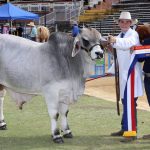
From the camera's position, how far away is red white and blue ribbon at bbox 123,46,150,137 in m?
7.59

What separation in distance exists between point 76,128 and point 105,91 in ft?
19.3

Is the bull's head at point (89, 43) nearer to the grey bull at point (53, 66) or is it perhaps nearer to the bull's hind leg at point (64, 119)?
the grey bull at point (53, 66)

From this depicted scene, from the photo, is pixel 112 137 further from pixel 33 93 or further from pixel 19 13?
pixel 19 13

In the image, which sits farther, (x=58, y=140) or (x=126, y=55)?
(x=126, y=55)

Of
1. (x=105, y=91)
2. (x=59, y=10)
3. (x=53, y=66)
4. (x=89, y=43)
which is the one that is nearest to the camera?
(x=89, y=43)

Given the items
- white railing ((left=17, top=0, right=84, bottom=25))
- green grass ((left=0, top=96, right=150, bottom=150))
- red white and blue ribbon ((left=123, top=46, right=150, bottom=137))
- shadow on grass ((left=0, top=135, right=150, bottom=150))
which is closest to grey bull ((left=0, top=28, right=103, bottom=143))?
shadow on grass ((left=0, top=135, right=150, bottom=150))

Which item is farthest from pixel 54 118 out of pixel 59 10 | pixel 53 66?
pixel 59 10

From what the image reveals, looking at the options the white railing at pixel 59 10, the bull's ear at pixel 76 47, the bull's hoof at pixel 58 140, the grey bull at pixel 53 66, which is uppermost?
the bull's ear at pixel 76 47

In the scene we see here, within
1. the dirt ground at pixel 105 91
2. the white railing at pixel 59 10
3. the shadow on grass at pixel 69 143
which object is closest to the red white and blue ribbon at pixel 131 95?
the shadow on grass at pixel 69 143

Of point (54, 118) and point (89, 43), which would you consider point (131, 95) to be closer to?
point (89, 43)

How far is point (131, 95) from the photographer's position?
7.75 metres

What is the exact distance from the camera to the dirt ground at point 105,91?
41.7 ft

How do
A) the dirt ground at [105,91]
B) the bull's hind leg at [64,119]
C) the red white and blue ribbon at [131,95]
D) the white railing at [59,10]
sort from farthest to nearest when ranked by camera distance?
the white railing at [59,10] → the dirt ground at [105,91] → the bull's hind leg at [64,119] → the red white and blue ribbon at [131,95]

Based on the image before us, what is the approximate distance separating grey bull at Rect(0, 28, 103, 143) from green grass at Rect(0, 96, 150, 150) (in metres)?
0.38
